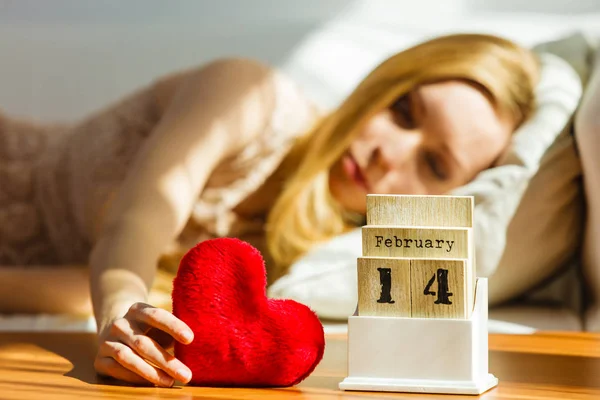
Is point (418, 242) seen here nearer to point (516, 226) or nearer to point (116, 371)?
point (116, 371)

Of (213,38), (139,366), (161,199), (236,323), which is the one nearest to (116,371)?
(139,366)

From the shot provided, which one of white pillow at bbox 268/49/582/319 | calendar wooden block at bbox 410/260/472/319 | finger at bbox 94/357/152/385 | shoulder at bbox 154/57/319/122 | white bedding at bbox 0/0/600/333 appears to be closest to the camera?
calendar wooden block at bbox 410/260/472/319

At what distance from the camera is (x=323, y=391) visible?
3.22 feet

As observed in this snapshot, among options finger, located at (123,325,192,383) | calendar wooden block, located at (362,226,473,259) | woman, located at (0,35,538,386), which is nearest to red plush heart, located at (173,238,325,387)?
finger, located at (123,325,192,383)

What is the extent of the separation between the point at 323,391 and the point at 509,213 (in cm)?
72

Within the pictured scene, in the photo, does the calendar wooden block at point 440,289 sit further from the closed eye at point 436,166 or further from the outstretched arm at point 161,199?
the closed eye at point 436,166

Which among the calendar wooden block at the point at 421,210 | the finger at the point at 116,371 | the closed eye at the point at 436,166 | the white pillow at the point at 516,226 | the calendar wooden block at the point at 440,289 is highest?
the closed eye at the point at 436,166

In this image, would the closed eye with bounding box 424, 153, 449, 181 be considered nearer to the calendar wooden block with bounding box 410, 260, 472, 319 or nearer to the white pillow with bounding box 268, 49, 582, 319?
the white pillow with bounding box 268, 49, 582, 319

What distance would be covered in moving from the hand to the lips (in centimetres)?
82

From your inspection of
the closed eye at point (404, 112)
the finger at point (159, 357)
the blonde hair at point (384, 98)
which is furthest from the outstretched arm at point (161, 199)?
the closed eye at point (404, 112)

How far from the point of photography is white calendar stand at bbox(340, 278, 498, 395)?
0.92 meters

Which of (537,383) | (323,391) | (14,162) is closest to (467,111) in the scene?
(537,383)

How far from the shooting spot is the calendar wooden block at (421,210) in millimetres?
940

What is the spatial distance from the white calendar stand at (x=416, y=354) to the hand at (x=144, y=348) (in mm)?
183
